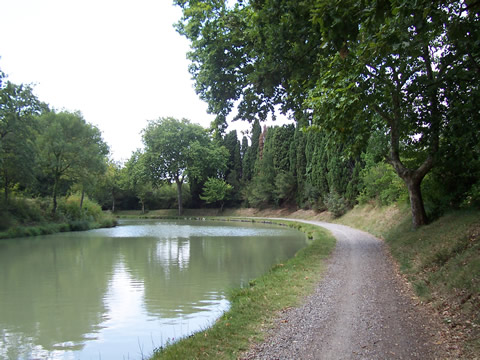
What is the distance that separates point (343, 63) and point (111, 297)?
282 inches

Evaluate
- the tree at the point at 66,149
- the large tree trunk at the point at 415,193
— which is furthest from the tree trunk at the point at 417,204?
the tree at the point at 66,149

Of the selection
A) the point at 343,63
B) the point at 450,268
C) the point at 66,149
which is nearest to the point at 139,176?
the point at 66,149

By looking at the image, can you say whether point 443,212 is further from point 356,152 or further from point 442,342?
point 442,342

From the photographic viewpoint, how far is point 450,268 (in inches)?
263

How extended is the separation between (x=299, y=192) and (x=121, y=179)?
2986cm

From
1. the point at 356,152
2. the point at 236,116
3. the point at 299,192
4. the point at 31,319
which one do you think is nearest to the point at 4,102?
the point at 236,116

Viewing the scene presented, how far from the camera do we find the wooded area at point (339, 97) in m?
5.81

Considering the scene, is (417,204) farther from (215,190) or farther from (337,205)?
(215,190)

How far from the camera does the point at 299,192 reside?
41.7 metres

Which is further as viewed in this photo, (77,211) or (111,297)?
(77,211)

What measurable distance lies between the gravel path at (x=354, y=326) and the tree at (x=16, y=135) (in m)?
21.4

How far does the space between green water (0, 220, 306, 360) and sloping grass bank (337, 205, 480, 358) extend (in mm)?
3826

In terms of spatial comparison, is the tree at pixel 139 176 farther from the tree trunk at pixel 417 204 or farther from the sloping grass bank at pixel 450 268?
the tree trunk at pixel 417 204

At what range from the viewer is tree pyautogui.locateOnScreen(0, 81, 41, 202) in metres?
22.2
